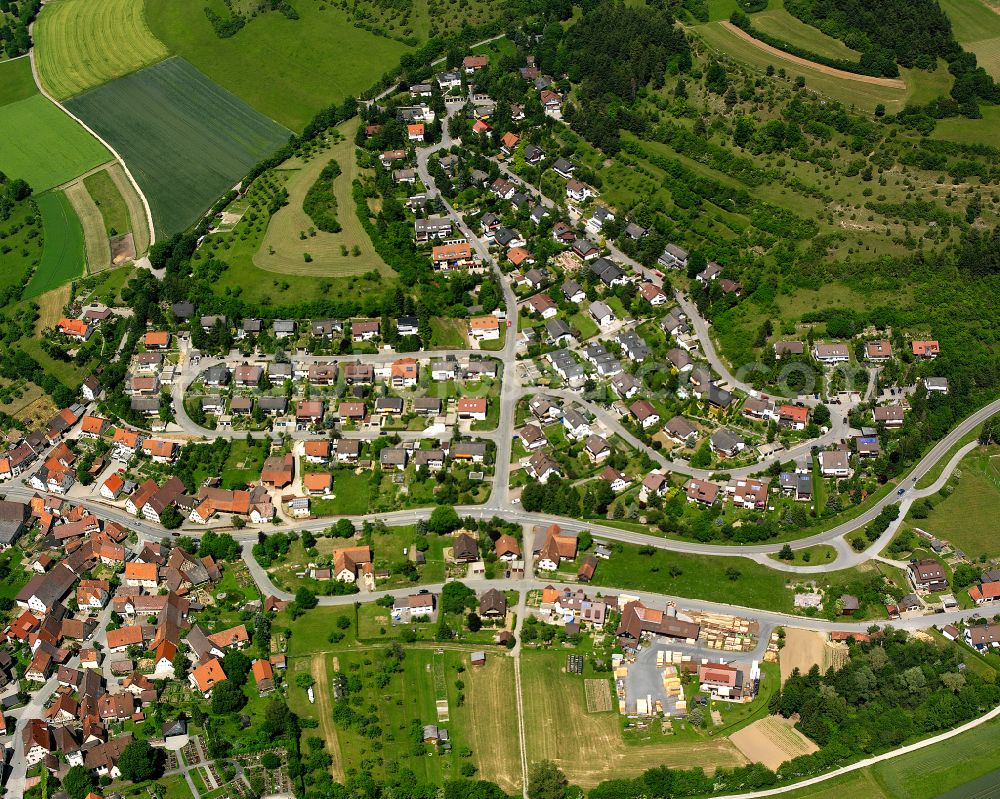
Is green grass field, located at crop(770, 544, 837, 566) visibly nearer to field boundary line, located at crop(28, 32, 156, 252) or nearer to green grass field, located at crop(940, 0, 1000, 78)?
field boundary line, located at crop(28, 32, 156, 252)

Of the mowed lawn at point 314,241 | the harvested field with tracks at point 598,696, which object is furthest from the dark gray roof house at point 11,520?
the harvested field with tracks at point 598,696

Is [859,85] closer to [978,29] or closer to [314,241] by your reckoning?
[978,29]

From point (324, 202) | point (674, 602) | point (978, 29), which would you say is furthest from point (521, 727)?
point (978, 29)

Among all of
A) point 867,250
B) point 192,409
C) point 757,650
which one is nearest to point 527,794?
point 757,650

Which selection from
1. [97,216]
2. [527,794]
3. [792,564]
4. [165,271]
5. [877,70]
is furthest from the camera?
[877,70]

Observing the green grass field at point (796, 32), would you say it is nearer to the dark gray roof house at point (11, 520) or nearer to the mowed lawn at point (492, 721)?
the mowed lawn at point (492, 721)

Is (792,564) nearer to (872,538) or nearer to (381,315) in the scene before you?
(872,538)
